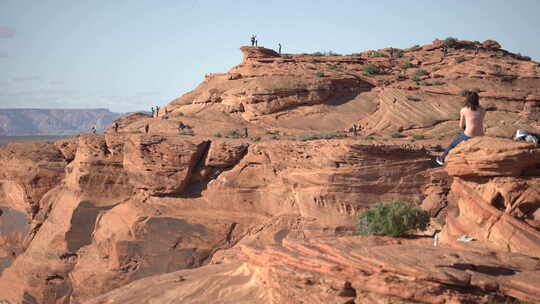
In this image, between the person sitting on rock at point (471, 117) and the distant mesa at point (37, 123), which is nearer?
the person sitting on rock at point (471, 117)

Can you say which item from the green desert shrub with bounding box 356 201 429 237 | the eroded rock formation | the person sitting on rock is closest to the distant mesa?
the eroded rock formation

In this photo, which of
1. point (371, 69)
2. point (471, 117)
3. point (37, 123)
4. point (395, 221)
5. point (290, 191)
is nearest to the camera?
point (471, 117)

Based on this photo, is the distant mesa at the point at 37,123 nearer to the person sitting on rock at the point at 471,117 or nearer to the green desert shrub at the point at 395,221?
the green desert shrub at the point at 395,221

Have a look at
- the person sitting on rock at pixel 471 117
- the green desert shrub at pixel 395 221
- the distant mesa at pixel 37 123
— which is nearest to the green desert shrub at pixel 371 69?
the green desert shrub at pixel 395 221

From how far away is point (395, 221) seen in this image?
1371cm

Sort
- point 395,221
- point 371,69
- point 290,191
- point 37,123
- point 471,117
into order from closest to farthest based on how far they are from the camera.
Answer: point 471,117 < point 395,221 < point 290,191 < point 371,69 < point 37,123

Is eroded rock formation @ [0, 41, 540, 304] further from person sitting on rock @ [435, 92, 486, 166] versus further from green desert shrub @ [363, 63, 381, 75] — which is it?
green desert shrub @ [363, 63, 381, 75]

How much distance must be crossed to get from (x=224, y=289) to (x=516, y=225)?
6.02 m

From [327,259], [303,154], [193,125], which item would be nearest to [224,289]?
[327,259]

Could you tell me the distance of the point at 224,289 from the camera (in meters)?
12.3

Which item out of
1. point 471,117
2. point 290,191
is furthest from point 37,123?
point 471,117

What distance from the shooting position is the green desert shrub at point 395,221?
1348cm

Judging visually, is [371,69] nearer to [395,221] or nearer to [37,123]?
[395,221]

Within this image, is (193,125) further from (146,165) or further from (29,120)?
(29,120)
